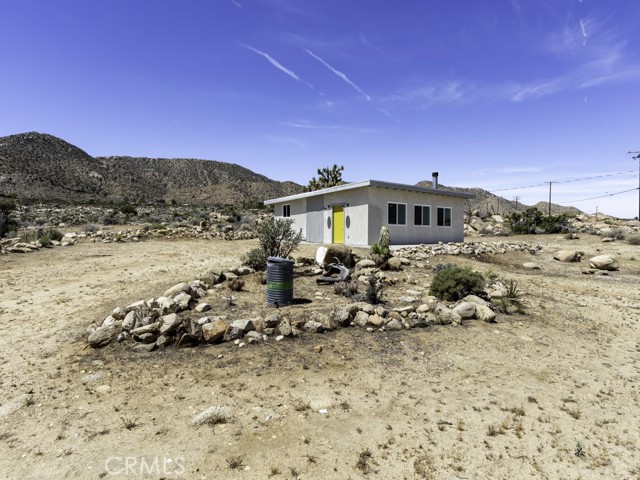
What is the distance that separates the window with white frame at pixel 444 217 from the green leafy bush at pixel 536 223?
10.1 metres

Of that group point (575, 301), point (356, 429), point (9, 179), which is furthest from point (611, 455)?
point (9, 179)

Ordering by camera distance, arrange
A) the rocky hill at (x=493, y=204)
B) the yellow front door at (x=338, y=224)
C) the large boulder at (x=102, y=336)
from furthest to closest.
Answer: the rocky hill at (x=493, y=204)
the yellow front door at (x=338, y=224)
the large boulder at (x=102, y=336)

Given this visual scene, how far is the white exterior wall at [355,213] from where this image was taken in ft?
57.8

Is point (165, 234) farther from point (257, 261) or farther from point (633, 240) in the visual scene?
point (633, 240)

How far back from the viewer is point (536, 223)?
28766 millimetres

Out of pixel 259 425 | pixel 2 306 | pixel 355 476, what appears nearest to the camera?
pixel 355 476

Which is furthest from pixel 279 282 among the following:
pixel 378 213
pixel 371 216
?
pixel 378 213

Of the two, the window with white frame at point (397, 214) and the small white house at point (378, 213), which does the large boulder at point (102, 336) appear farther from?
the window with white frame at point (397, 214)

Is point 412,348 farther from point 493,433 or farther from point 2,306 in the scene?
point 2,306

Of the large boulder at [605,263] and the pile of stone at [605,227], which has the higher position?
the pile of stone at [605,227]

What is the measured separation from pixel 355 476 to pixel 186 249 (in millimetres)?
16212

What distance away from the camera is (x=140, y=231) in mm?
22125

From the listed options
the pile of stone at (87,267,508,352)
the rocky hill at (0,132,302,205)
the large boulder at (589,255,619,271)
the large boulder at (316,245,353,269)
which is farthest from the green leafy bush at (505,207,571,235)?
the rocky hill at (0,132,302,205)

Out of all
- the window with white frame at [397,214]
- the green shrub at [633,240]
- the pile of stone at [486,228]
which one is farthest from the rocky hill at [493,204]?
the window with white frame at [397,214]
